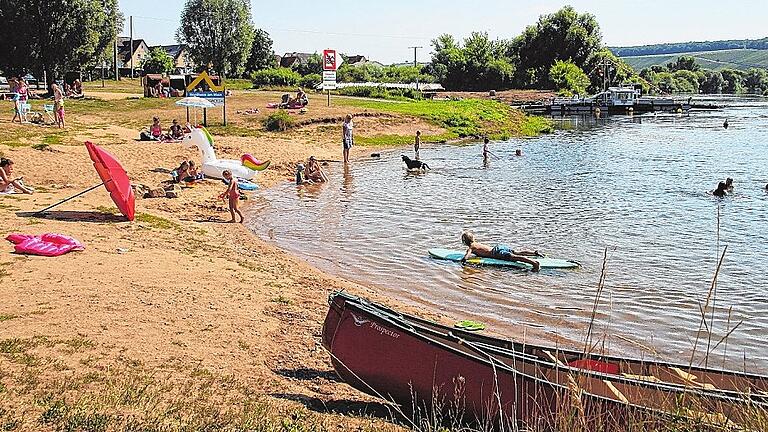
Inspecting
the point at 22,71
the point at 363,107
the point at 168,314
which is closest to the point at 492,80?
the point at 363,107

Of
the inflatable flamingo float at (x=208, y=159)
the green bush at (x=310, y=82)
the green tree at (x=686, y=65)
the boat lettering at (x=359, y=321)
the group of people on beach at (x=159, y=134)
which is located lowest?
the boat lettering at (x=359, y=321)

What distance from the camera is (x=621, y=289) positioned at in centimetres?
1304

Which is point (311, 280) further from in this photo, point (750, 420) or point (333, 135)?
point (333, 135)

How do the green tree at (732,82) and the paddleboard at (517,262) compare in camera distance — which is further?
the green tree at (732,82)

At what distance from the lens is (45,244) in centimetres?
1196

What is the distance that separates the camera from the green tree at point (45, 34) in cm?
4462

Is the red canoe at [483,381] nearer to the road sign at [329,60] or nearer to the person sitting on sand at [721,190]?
the person sitting on sand at [721,190]

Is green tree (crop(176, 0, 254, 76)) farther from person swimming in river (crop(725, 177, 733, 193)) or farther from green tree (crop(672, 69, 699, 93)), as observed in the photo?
green tree (crop(672, 69, 699, 93))

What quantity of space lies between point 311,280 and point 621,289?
18.0 feet

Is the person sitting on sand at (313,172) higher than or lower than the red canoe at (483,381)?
higher

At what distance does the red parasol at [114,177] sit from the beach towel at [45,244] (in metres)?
2.44

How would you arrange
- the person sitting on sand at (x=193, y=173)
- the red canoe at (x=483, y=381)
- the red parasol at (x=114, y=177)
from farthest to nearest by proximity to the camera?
the person sitting on sand at (x=193, y=173) → the red parasol at (x=114, y=177) → the red canoe at (x=483, y=381)

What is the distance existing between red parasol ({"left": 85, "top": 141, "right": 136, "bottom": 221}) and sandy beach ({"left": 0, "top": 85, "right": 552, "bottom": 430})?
36 cm

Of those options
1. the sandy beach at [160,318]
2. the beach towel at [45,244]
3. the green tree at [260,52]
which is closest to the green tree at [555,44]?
the green tree at [260,52]
